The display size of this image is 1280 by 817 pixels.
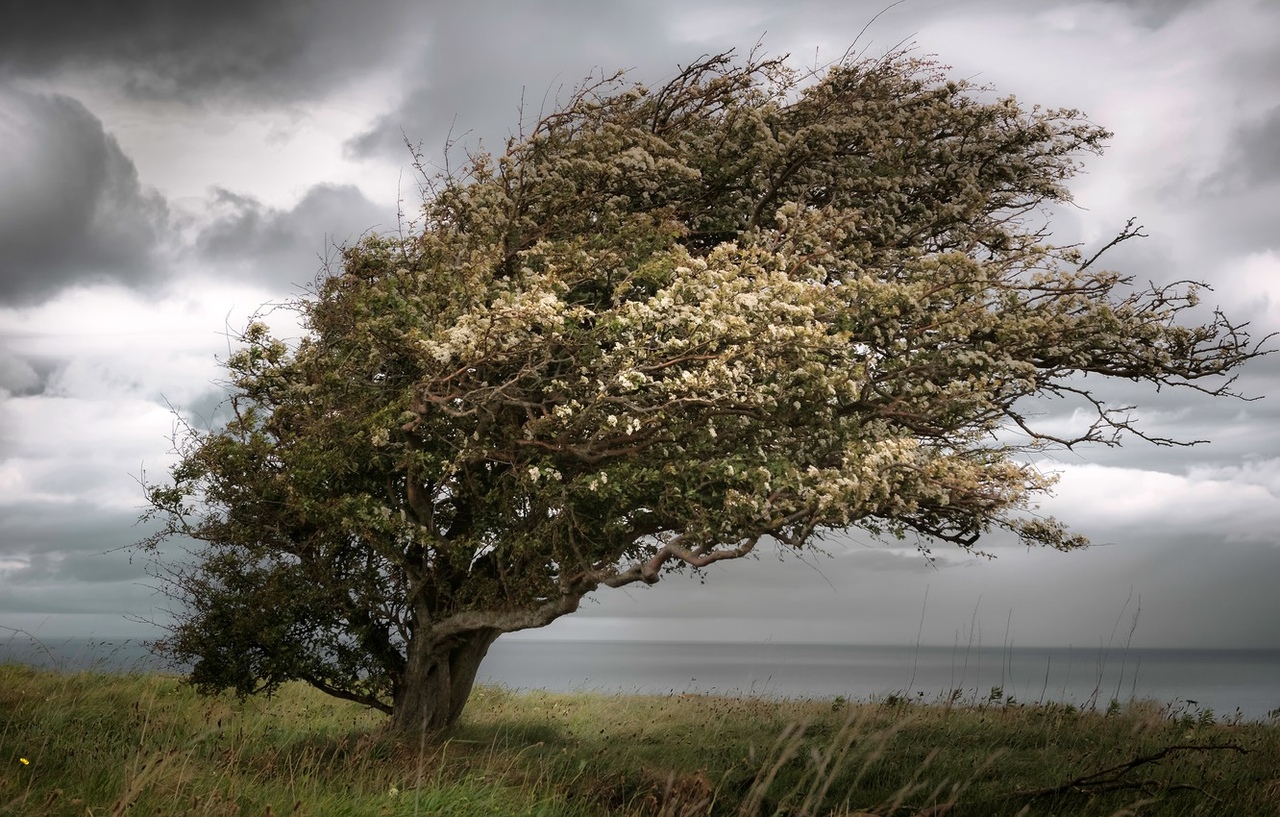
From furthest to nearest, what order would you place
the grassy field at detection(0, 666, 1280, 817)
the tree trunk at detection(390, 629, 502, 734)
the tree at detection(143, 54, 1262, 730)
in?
the tree trunk at detection(390, 629, 502, 734) < the tree at detection(143, 54, 1262, 730) < the grassy field at detection(0, 666, 1280, 817)

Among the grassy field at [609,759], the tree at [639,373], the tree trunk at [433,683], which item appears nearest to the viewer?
the grassy field at [609,759]

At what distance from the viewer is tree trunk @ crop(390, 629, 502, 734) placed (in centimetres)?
1576

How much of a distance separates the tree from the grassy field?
2311 mm

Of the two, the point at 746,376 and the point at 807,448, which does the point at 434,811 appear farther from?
the point at 807,448

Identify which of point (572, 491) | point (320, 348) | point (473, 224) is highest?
point (473, 224)

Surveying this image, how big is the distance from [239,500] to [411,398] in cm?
424

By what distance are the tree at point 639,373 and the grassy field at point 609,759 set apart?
2311mm

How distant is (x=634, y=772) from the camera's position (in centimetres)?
1219

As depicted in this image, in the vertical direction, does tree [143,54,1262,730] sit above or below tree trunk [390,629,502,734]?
above

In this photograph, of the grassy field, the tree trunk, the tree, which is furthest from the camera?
the tree trunk

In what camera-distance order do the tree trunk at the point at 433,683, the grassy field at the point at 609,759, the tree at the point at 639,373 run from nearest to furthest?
the grassy field at the point at 609,759, the tree at the point at 639,373, the tree trunk at the point at 433,683

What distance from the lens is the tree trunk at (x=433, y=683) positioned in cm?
1576

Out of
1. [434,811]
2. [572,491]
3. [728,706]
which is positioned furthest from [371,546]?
[728,706]

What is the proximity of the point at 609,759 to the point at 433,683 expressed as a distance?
3.61 meters
